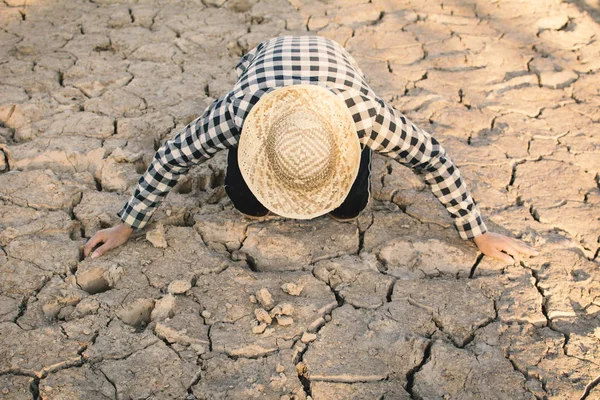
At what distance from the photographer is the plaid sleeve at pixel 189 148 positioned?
1879mm

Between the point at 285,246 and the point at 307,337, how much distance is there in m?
0.48

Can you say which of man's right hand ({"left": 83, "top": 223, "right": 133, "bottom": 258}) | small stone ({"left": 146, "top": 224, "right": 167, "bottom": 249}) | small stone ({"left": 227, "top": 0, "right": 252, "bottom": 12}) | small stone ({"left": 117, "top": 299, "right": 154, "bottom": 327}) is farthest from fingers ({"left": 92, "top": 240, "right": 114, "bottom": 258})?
small stone ({"left": 227, "top": 0, "right": 252, "bottom": 12})

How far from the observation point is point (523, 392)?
1.77 meters

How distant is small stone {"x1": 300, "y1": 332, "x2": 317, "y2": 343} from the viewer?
1.90m

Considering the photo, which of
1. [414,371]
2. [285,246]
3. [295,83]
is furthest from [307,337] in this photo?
[295,83]

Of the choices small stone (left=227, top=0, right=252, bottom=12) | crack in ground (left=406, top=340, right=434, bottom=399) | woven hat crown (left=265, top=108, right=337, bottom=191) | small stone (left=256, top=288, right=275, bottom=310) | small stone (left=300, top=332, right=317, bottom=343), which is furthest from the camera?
small stone (left=227, top=0, right=252, bottom=12)

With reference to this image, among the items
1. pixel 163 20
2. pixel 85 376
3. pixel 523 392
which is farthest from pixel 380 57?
pixel 85 376

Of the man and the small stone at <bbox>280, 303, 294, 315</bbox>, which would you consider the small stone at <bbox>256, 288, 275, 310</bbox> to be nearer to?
the small stone at <bbox>280, 303, 294, 315</bbox>

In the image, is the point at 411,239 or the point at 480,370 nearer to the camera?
the point at 480,370

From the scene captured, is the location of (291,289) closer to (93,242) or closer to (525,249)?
(93,242)

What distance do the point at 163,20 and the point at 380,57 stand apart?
146 cm

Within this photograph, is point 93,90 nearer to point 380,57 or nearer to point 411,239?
point 380,57

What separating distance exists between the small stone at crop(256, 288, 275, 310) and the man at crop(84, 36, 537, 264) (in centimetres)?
31

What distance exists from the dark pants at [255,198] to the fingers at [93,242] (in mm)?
512
